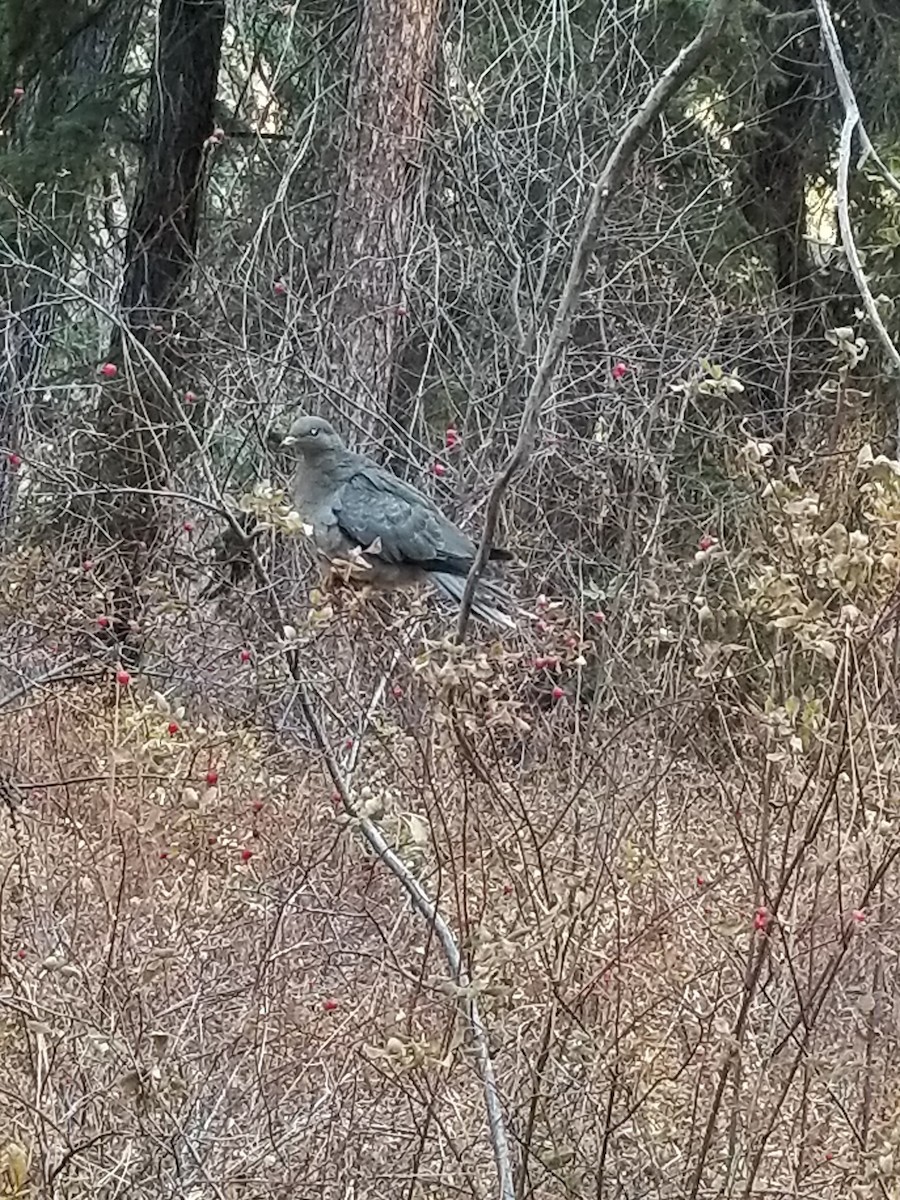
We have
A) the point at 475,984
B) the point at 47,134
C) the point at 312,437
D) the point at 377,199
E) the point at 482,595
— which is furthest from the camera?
the point at 47,134

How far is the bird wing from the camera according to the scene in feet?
15.9

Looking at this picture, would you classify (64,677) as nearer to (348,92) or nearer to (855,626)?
(855,626)

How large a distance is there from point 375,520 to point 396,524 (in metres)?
0.07

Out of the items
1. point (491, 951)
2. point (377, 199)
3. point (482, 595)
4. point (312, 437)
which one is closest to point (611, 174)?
point (491, 951)

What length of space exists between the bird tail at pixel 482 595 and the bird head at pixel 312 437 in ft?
1.89

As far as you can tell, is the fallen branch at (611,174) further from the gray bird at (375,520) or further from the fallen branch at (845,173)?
the gray bird at (375,520)

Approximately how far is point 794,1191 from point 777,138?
6.41 metres

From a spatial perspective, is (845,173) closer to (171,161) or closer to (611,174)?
(611,174)

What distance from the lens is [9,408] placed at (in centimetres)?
763

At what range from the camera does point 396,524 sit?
15.9ft

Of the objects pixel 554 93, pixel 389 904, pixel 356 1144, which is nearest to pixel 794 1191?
pixel 356 1144

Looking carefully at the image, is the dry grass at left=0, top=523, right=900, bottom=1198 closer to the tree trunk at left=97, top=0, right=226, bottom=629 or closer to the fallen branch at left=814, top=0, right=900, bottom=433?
the fallen branch at left=814, top=0, right=900, bottom=433

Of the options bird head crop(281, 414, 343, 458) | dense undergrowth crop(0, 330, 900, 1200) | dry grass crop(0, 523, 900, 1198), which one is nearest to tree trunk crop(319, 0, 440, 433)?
bird head crop(281, 414, 343, 458)

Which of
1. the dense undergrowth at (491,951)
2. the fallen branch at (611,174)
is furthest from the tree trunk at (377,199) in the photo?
the fallen branch at (611,174)
